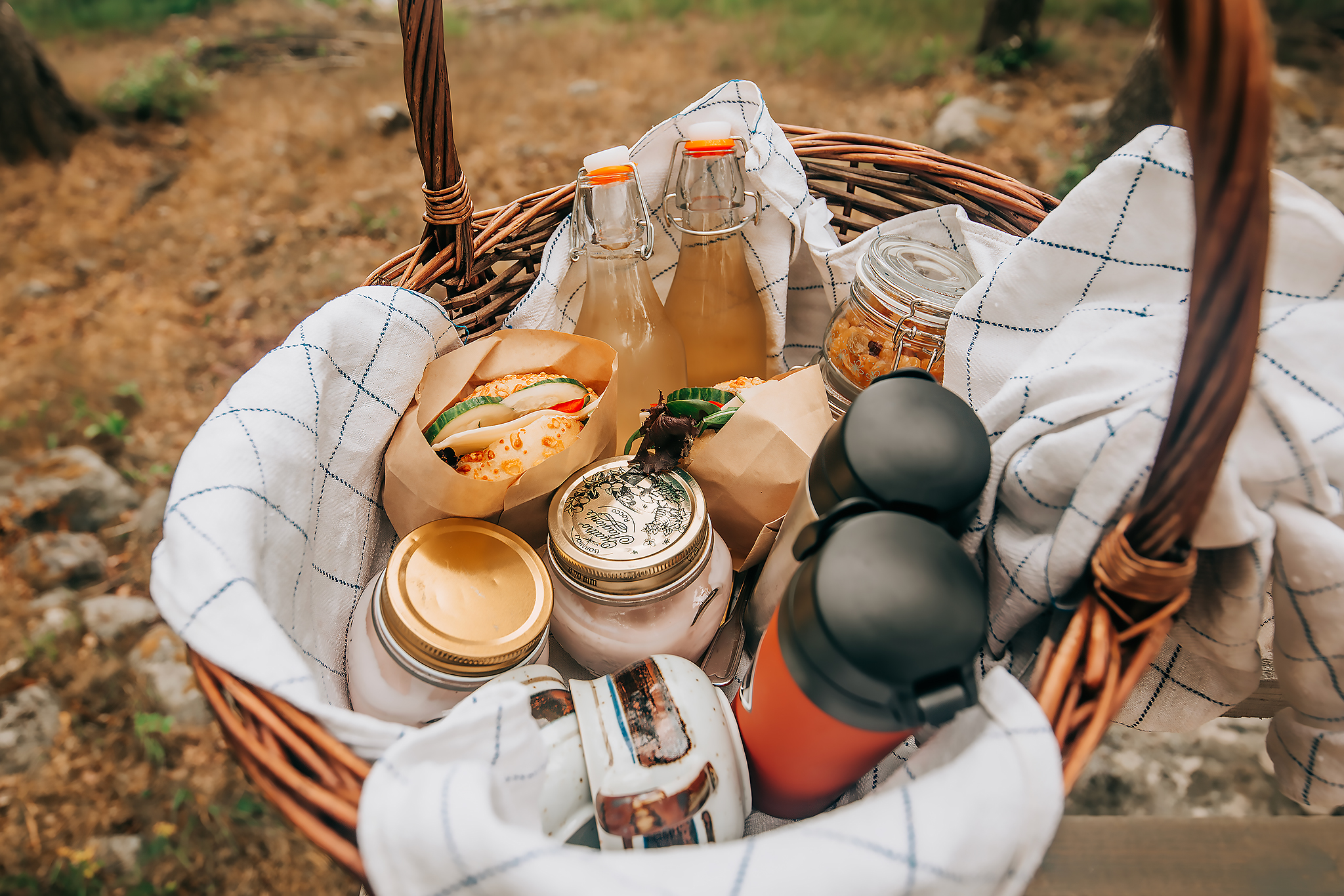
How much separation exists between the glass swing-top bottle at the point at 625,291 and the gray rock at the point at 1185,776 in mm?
787

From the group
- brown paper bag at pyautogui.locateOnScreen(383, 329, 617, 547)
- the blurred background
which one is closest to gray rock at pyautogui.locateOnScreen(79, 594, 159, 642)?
the blurred background

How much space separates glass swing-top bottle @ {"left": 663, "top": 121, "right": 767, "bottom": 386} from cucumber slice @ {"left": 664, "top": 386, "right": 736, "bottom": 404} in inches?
6.8

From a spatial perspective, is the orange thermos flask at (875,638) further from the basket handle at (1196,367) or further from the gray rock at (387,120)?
the gray rock at (387,120)

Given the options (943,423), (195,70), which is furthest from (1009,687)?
(195,70)

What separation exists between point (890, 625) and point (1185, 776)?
3.15 feet

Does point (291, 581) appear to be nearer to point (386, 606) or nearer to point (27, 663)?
point (386, 606)

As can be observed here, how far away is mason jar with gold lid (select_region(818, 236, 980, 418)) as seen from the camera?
59 centimetres

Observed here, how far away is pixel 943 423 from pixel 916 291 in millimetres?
231

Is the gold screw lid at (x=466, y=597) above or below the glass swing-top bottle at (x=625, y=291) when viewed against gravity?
below

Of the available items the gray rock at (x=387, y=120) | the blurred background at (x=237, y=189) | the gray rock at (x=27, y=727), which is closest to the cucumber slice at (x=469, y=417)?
the blurred background at (x=237, y=189)

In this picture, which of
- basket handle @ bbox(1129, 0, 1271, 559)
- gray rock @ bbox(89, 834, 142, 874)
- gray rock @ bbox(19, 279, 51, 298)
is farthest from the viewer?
gray rock @ bbox(19, 279, 51, 298)

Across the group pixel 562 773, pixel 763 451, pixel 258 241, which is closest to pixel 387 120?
pixel 258 241

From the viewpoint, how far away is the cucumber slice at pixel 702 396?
0.59 metres

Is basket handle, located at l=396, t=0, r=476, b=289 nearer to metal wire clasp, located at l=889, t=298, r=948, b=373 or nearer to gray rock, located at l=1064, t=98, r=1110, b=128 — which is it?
metal wire clasp, located at l=889, t=298, r=948, b=373
